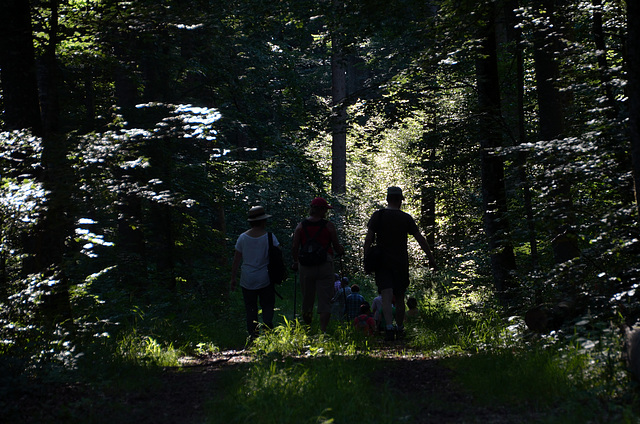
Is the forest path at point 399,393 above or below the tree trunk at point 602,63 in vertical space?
below

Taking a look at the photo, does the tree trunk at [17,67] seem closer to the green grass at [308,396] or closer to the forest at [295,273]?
the forest at [295,273]

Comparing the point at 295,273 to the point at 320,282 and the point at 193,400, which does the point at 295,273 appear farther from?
the point at 193,400

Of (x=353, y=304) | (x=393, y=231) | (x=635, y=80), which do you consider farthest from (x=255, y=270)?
(x=635, y=80)

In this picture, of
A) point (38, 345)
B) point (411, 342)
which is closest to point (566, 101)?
point (411, 342)

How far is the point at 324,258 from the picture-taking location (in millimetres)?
8797

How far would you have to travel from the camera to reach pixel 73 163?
784 cm

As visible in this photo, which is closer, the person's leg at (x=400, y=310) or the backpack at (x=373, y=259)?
the backpack at (x=373, y=259)

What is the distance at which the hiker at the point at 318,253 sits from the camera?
884cm

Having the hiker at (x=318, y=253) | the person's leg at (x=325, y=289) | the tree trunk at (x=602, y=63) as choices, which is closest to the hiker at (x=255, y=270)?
the hiker at (x=318, y=253)

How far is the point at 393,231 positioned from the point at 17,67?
224 inches

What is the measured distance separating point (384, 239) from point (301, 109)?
834 cm

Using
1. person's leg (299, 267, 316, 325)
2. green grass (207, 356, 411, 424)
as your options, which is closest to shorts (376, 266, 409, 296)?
person's leg (299, 267, 316, 325)

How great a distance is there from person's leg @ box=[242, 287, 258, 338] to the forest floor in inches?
77.7

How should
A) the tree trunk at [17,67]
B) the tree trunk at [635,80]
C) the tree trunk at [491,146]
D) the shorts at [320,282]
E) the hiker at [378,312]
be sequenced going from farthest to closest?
the hiker at [378,312] → the tree trunk at [491,146] → the shorts at [320,282] → the tree trunk at [17,67] → the tree trunk at [635,80]
